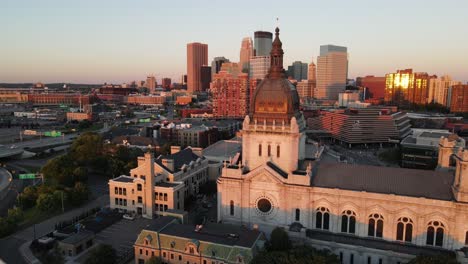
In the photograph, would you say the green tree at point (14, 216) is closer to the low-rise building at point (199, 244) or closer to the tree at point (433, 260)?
the low-rise building at point (199, 244)

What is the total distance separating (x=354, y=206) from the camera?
57.9m

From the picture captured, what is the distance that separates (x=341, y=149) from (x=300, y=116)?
4593 inches

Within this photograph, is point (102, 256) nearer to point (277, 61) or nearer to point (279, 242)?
point (279, 242)

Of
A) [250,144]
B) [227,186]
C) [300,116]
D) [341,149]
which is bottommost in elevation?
[341,149]

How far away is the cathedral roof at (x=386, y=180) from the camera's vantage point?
55.9 meters

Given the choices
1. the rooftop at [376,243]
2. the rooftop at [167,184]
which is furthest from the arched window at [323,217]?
the rooftop at [167,184]

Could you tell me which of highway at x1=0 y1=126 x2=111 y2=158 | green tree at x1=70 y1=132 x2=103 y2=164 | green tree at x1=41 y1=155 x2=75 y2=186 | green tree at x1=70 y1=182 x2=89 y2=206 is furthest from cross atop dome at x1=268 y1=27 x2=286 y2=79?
highway at x1=0 y1=126 x2=111 y2=158

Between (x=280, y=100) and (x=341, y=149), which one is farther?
(x=341, y=149)

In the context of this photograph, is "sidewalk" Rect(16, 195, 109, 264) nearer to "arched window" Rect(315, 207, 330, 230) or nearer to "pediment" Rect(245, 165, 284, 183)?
"pediment" Rect(245, 165, 284, 183)

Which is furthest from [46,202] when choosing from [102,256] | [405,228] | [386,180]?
[405,228]

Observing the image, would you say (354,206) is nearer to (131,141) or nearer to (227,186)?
(227,186)

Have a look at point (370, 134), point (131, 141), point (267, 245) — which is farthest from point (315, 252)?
point (370, 134)

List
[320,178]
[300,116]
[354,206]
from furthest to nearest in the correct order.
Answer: [300,116]
[320,178]
[354,206]

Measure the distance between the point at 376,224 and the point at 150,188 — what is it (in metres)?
45.5
